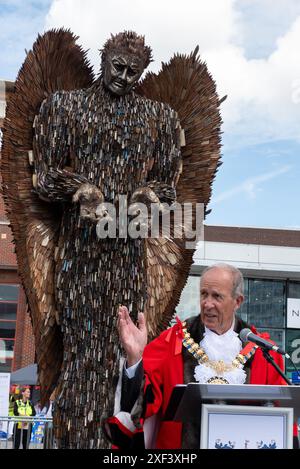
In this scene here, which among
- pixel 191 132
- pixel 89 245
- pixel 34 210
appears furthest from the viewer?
pixel 191 132

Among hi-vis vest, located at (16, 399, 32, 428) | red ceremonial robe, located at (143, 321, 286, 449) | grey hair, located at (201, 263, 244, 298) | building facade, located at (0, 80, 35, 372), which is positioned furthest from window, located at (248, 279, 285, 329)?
grey hair, located at (201, 263, 244, 298)

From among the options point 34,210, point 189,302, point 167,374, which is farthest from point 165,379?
point 189,302

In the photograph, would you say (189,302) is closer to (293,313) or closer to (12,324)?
(293,313)

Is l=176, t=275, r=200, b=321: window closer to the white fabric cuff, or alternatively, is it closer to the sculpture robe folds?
the sculpture robe folds

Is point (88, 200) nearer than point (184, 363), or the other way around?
point (184, 363)

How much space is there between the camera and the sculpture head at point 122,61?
4949 mm

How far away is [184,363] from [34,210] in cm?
212

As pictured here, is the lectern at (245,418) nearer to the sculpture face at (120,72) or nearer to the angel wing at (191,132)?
the angel wing at (191,132)

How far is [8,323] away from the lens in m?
23.2

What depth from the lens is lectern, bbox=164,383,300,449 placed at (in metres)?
2.59

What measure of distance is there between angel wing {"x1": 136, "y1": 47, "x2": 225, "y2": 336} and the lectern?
2643mm

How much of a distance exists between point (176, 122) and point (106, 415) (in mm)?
2637
